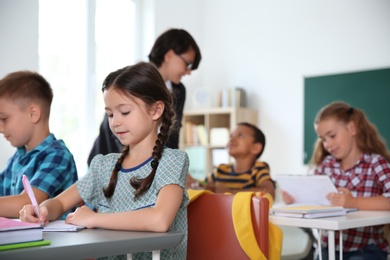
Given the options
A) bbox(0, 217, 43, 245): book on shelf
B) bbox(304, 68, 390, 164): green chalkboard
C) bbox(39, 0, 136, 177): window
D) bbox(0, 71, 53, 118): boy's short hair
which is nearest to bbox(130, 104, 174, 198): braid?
bbox(0, 217, 43, 245): book on shelf

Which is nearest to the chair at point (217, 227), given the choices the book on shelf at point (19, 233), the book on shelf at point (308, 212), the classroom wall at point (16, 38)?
the book on shelf at point (308, 212)

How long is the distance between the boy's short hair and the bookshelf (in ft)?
12.2

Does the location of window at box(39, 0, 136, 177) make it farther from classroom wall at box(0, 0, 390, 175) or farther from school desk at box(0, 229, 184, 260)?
school desk at box(0, 229, 184, 260)

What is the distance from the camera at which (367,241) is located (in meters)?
2.61

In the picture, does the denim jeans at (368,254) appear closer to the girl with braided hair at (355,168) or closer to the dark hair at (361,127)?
the girl with braided hair at (355,168)

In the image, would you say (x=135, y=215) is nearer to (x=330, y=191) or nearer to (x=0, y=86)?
(x=0, y=86)

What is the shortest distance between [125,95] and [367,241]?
5.12ft

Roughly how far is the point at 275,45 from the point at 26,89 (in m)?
4.06

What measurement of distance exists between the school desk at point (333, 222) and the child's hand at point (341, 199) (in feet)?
0.44

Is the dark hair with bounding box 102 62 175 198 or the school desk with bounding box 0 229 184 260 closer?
the school desk with bounding box 0 229 184 260

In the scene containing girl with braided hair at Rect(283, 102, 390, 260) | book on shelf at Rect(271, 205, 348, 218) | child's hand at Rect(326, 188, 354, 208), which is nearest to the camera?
book on shelf at Rect(271, 205, 348, 218)

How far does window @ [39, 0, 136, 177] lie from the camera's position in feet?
16.8

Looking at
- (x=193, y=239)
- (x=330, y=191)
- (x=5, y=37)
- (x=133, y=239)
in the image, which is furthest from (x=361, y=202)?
(x=5, y=37)

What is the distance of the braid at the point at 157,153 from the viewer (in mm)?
1560
